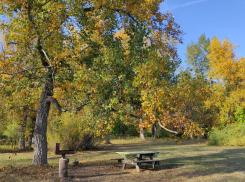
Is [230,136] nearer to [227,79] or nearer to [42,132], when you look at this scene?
[227,79]

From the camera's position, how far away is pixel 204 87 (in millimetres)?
8258

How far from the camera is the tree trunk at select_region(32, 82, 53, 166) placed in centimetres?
1015

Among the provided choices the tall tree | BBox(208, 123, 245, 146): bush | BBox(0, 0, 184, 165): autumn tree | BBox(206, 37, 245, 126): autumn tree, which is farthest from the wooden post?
the tall tree

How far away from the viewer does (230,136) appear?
20.5 meters

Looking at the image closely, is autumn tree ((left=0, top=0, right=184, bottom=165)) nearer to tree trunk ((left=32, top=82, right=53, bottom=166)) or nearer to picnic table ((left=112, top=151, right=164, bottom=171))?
tree trunk ((left=32, top=82, right=53, bottom=166))

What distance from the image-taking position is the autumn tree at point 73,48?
26.9ft

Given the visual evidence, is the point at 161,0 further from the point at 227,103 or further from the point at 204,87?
the point at 227,103

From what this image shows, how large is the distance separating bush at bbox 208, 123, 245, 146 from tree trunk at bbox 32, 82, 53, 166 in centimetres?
1560

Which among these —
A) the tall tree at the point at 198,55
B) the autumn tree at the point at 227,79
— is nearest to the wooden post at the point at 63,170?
the autumn tree at the point at 227,79

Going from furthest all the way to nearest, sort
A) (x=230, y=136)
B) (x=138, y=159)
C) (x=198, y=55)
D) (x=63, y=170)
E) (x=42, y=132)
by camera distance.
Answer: (x=198, y=55) → (x=230, y=136) → (x=42, y=132) → (x=138, y=159) → (x=63, y=170)

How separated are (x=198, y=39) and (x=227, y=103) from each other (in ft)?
66.9

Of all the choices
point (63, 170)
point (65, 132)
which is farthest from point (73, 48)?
point (65, 132)

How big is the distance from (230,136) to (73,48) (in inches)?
637

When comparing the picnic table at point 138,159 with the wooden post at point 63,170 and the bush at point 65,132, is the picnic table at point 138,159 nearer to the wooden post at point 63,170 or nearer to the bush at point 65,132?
the wooden post at point 63,170
